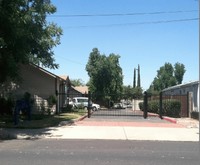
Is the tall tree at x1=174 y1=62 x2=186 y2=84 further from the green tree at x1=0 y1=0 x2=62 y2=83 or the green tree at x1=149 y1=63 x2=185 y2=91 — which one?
the green tree at x1=0 y1=0 x2=62 y2=83

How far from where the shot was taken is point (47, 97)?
32.9 meters

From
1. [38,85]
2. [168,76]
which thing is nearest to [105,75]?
[38,85]

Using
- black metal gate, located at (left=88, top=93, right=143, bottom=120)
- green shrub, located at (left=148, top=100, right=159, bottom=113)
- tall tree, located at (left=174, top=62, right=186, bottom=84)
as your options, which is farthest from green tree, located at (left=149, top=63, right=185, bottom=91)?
green shrub, located at (left=148, top=100, right=159, bottom=113)

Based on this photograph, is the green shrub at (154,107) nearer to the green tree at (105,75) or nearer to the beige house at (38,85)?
the beige house at (38,85)

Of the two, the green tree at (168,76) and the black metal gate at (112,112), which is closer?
the black metal gate at (112,112)

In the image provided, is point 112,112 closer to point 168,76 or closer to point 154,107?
point 154,107

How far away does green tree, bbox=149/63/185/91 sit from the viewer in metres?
102
